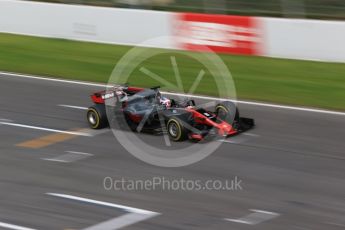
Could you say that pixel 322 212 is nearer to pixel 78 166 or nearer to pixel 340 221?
pixel 340 221

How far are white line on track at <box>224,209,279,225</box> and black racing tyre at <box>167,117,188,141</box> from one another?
2.84 metres

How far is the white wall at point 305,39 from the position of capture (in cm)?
1688

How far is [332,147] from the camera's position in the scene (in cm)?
1120

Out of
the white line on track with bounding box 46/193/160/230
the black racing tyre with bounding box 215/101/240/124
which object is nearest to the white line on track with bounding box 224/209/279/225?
the white line on track with bounding box 46/193/160/230

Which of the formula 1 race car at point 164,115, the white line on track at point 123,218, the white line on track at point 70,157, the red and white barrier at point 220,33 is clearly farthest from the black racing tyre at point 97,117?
the red and white barrier at point 220,33

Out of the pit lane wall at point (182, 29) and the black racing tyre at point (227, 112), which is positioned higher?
the pit lane wall at point (182, 29)

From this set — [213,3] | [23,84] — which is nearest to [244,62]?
[213,3]

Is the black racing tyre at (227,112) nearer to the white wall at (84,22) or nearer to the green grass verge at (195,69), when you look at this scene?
the green grass verge at (195,69)

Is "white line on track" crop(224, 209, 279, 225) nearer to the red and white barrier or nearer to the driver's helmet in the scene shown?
the driver's helmet

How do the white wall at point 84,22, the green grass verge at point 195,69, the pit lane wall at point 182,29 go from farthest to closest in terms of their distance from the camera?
the white wall at point 84,22
the pit lane wall at point 182,29
the green grass verge at point 195,69

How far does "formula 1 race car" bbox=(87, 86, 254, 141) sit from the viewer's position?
1127cm

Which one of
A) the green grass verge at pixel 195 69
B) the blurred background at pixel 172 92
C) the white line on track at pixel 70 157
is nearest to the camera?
the blurred background at pixel 172 92

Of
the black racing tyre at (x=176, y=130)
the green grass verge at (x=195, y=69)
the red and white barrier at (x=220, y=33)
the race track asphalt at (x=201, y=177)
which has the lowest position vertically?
the race track asphalt at (x=201, y=177)

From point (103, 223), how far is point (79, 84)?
8.46m
